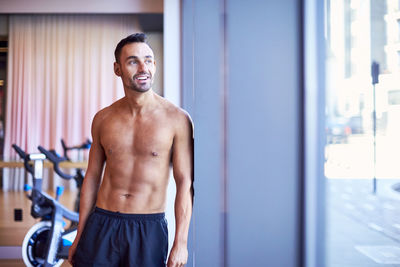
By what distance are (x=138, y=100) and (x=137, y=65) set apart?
0.15 m

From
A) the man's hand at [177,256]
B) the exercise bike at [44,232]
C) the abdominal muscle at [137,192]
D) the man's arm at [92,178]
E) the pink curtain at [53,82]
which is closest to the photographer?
the man's hand at [177,256]

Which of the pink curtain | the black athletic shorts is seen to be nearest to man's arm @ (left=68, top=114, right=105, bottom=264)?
the black athletic shorts

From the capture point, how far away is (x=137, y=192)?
4.65ft

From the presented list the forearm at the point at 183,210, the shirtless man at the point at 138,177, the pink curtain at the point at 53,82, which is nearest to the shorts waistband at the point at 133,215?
the shirtless man at the point at 138,177

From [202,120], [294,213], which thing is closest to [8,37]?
[202,120]

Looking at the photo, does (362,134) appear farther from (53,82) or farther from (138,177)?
(53,82)

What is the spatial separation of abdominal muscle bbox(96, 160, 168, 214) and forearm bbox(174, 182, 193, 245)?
104 millimetres

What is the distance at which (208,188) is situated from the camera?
1507mm

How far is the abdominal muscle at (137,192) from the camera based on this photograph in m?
1.41

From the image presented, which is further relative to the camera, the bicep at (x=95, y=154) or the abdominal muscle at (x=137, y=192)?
the bicep at (x=95, y=154)

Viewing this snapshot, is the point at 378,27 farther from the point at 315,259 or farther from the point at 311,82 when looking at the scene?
the point at 315,259

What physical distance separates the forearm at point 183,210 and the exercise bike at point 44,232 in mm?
1731

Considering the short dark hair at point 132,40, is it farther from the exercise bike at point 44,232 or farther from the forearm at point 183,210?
the exercise bike at point 44,232

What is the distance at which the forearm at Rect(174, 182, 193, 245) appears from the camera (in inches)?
52.6
